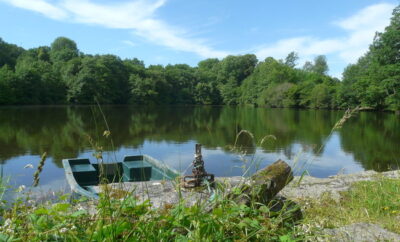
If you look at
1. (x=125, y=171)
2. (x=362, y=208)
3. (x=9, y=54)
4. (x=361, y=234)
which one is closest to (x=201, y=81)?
(x=9, y=54)

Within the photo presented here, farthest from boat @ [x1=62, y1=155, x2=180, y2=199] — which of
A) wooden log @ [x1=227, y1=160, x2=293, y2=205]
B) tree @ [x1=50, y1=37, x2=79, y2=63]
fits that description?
tree @ [x1=50, y1=37, x2=79, y2=63]

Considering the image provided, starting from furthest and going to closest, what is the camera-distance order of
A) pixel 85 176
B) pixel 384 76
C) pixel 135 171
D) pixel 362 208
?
pixel 384 76 → pixel 135 171 → pixel 85 176 → pixel 362 208

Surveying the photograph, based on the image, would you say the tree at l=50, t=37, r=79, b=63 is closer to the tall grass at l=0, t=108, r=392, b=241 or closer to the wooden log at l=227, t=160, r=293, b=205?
the wooden log at l=227, t=160, r=293, b=205

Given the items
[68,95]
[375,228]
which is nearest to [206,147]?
[375,228]

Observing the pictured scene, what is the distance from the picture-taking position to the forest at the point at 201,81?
44188 millimetres

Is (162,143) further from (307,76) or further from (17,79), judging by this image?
(307,76)

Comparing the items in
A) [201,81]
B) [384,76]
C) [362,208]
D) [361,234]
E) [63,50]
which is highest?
[63,50]

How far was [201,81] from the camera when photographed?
8488 centimetres

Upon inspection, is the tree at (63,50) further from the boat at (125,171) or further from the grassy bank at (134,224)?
the grassy bank at (134,224)

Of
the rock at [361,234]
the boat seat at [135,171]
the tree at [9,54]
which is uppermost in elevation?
the tree at [9,54]

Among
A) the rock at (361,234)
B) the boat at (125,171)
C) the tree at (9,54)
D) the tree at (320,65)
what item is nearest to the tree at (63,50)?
the tree at (9,54)

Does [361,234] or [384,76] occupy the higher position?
[384,76]

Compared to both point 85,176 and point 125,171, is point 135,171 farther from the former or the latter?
point 85,176

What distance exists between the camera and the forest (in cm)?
4419
